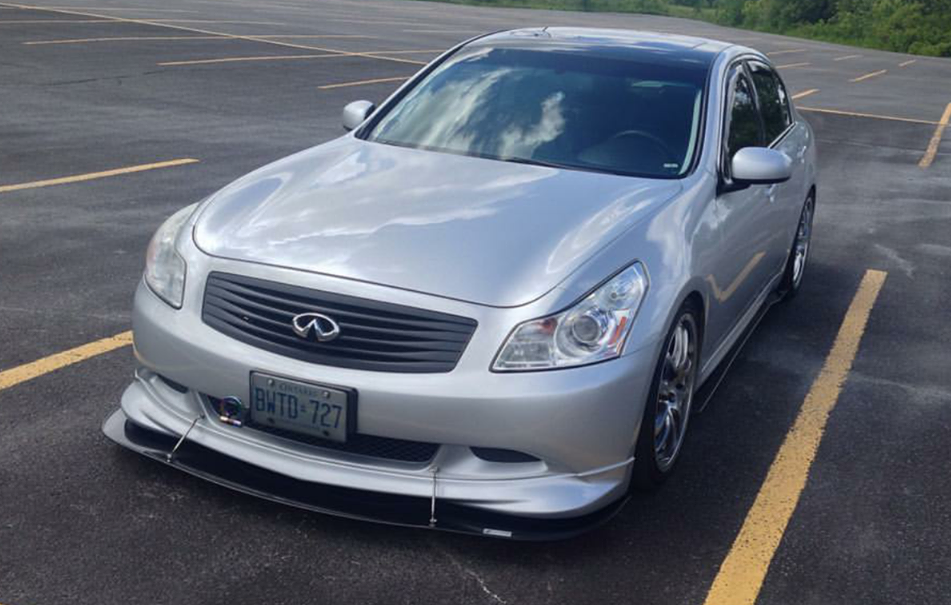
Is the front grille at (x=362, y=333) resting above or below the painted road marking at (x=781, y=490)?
above

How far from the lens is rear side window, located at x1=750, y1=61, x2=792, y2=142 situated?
6.22 meters

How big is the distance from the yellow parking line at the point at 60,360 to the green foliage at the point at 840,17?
159 feet

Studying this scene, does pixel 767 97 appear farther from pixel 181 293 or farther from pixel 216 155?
pixel 216 155

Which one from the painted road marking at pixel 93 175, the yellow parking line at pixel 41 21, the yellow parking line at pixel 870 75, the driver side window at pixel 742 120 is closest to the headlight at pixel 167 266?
the driver side window at pixel 742 120

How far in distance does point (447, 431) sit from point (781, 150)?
3476 millimetres

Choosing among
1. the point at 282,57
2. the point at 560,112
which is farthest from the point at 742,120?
the point at 282,57

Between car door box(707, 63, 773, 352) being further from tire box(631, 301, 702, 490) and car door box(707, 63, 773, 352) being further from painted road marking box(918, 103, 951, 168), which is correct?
painted road marking box(918, 103, 951, 168)

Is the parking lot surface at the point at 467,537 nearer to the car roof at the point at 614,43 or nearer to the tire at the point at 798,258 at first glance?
the tire at the point at 798,258

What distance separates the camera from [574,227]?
4160mm

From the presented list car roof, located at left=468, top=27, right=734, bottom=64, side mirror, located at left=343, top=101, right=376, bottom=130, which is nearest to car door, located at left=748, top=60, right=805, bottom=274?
car roof, located at left=468, top=27, right=734, bottom=64

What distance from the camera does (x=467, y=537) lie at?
390 centimetres

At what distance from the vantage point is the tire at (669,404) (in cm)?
404

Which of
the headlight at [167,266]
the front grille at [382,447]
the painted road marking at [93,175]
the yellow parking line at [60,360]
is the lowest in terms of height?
the painted road marking at [93,175]

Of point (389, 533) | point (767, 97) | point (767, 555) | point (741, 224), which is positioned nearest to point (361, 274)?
point (389, 533)
